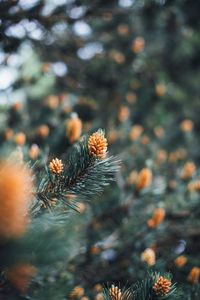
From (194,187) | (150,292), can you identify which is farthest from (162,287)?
(194,187)

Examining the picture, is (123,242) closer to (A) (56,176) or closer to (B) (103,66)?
(A) (56,176)

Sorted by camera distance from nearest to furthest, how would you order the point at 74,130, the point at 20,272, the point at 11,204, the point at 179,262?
the point at 11,204
the point at 20,272
the point at 74,130
the point at 179,262

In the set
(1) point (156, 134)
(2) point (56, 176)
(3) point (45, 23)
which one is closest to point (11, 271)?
(2) point (56, 176)

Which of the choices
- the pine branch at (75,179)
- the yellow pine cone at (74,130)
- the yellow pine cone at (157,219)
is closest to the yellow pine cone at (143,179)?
the yellow pine cone at (157,219)

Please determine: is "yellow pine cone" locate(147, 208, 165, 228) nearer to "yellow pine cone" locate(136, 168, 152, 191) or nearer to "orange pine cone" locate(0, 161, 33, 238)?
"yellow pine cone" locate(136, 168, 152, 191)

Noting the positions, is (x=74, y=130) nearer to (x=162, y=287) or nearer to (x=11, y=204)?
(x=162, y=287)

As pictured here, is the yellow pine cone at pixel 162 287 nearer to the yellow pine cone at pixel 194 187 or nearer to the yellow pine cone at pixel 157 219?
the yellow pine cone at pixel 157 219
